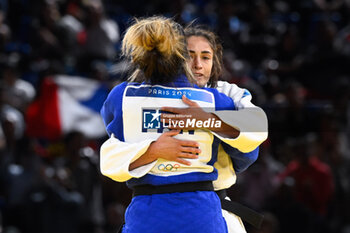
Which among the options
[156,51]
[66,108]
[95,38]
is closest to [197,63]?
[156,51]

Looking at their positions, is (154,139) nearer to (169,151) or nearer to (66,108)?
(169,151)

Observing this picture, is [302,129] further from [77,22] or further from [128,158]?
[128,158]

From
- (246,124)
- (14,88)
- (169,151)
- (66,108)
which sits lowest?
(66,108)

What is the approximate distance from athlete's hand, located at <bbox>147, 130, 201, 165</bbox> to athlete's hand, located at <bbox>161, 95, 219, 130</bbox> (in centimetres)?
4

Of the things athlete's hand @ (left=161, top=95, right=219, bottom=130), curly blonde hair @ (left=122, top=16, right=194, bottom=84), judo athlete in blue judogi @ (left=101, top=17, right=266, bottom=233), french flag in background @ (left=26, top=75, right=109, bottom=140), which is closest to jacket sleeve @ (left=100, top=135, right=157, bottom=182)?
judo athlete in blue judogi @ (left=101, top=17, right=266, bottom=233)

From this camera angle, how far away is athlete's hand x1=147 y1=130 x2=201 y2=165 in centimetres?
302

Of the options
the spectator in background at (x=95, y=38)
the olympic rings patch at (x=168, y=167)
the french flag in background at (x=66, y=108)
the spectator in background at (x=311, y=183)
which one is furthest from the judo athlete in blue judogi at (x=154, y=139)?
the spectator in background at (x=95, y=38)

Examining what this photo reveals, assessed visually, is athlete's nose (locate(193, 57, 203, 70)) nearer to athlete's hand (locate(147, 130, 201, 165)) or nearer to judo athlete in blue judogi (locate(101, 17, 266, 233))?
judo athlete in blue judogi (locate(101, 17, 266, 233))

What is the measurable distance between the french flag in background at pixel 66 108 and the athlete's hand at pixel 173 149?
5535 mm

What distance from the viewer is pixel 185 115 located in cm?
305

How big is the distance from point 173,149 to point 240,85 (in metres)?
5.40

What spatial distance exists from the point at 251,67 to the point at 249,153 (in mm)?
6616

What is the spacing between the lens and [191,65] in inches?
132

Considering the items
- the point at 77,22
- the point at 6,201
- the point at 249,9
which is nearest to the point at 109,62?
the point at 77,22
